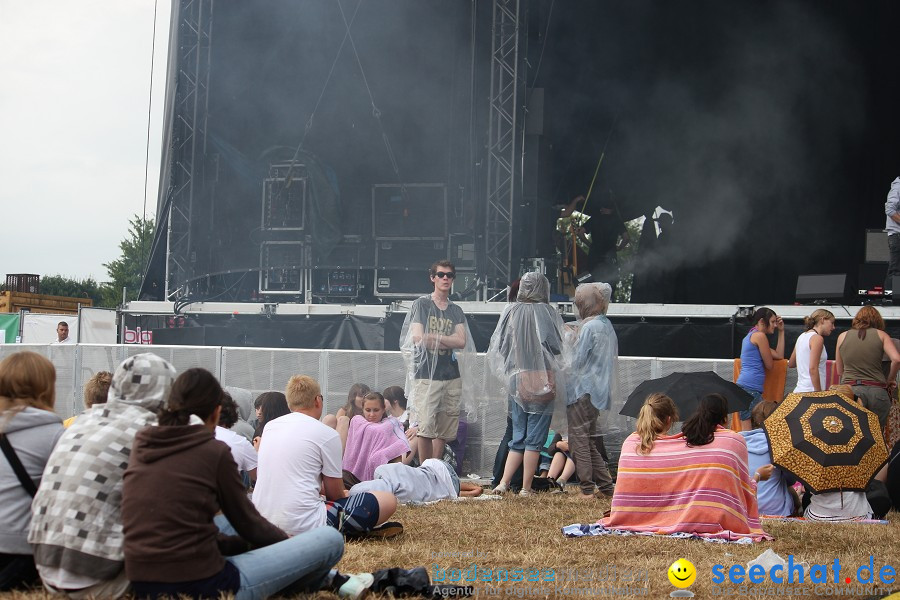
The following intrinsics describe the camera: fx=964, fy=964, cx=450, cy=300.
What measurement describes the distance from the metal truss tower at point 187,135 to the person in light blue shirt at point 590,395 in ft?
24.2

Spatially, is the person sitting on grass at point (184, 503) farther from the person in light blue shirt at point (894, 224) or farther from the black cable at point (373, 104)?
the black cable at point (373, 104)

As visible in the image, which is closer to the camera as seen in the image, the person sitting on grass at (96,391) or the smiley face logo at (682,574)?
the smiley face logo at (682,574)

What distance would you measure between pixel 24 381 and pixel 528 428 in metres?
4.07

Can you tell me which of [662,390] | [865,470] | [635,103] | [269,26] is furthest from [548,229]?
[865,470]

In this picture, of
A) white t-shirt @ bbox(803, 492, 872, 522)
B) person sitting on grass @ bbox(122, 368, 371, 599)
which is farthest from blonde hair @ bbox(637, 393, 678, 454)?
person sitting on grass @ bbox(122, 368, 371, 599)

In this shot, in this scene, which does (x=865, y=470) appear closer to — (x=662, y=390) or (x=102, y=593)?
(x=662, y=390)

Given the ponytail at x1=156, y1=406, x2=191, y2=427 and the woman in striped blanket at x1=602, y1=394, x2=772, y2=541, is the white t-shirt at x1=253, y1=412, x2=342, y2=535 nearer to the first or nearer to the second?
the ponytail at x1=156, y1=406, x2=191, y2=427

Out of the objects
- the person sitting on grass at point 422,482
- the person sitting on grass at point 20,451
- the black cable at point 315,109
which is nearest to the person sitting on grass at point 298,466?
the person sitting on grass at point 20,451

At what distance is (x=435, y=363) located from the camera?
7.11 m

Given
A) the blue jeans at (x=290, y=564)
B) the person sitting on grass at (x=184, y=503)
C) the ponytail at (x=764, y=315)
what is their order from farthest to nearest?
the ponytail at (x=764, y=315) → the blue jeans at (x=290, y=564) → the person sitting on grass at (x=184, y=503)

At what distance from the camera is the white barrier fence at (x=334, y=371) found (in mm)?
7922

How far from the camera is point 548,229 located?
1290cm

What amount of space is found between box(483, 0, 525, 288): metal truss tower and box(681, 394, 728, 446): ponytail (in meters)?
6.15

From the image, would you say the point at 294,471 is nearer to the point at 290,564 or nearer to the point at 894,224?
the point at 290,564
